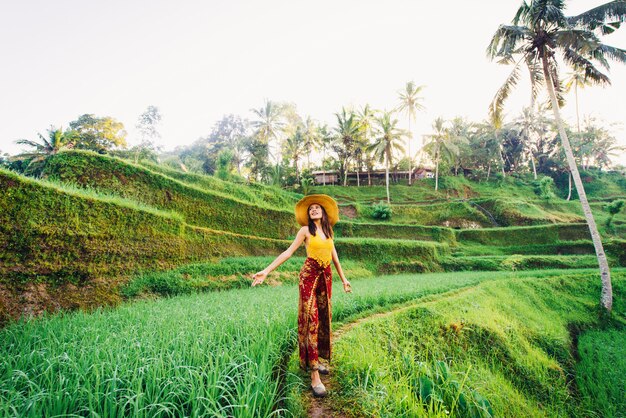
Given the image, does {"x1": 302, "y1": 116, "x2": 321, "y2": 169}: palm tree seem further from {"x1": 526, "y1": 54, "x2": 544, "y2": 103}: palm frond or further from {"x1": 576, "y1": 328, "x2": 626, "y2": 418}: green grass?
{"x1": 576, "y1": 328, "x2": 626, "y2": 418}: green grass

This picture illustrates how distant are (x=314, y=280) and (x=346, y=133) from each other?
33385 millimetres

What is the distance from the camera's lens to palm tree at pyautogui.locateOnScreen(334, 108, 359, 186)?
Result: 34656 mm

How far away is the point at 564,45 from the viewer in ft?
36.8

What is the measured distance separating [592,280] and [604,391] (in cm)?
873

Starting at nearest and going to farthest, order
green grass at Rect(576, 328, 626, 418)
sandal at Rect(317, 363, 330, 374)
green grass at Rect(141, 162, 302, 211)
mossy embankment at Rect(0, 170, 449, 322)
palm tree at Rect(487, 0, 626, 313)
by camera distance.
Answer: sandal at Rect(317, 363, 330, 374)
green grass at Rect(576, 328, 626, 418)
mossy embankment at Rect(0, 170, 449, 322)
palm tree at Rect(487, 0, 626, 313)
green grass at Rect(141, 162, 302, 211)

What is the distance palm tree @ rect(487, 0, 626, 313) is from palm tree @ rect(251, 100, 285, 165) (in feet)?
94.4

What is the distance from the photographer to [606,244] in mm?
17422

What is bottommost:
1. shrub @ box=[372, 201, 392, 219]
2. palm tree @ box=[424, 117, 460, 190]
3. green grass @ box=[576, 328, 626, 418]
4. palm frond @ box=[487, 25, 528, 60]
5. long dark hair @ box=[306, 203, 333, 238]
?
green grass @ box=[576, 328, 626, 418]

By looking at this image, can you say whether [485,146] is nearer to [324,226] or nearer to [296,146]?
[296,146]

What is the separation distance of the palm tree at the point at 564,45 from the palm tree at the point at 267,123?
28.8m

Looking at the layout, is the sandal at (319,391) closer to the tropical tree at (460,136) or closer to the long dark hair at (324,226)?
the long dark hair at (324,226)

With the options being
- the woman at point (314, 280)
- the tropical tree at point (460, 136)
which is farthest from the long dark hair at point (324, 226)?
the tropical tree at point (460, 136)

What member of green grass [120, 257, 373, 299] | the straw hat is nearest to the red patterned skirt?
the straw hat

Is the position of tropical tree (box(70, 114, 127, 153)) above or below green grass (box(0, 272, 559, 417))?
above
